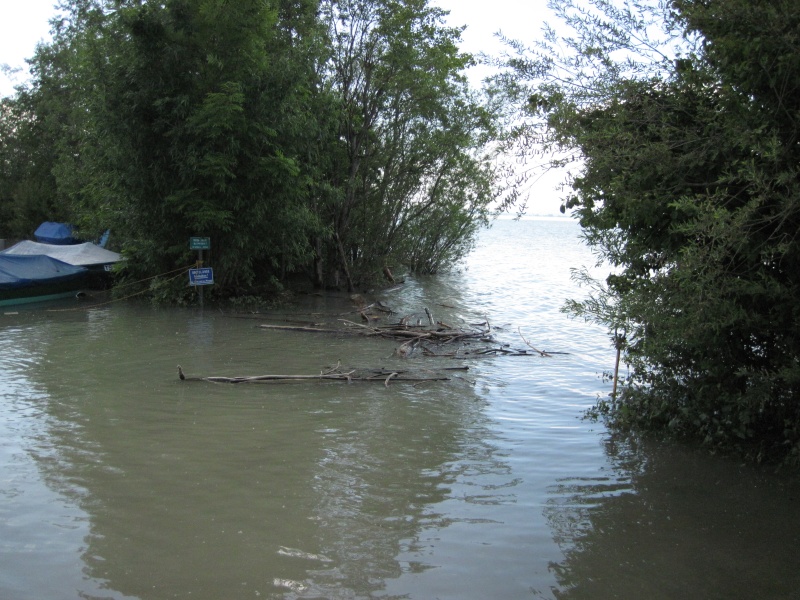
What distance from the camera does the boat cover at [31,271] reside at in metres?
17.8

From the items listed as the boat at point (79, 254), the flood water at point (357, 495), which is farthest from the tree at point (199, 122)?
the flood water at point (357, 495)

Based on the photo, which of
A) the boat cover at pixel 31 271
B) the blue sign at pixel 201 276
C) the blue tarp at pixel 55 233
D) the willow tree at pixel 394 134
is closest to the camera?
the blue sign at pixel 201 276

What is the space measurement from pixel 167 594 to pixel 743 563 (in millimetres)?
3932

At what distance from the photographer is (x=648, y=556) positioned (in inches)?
198

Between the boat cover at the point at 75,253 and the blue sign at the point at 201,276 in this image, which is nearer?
the blue sign at the point at 201,276

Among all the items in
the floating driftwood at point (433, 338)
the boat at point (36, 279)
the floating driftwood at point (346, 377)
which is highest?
the boat at point (36, 279)

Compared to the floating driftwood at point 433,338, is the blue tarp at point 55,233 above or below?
above

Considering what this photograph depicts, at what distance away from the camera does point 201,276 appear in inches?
695

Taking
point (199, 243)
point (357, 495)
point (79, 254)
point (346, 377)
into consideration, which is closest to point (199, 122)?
point (199, 243)

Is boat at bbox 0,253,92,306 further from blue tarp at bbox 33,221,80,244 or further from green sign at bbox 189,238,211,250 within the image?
blue tarp at bbox 33,221,80,244

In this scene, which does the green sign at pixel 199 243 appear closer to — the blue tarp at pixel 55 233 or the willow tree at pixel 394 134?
the willow tree at pixel 394 134

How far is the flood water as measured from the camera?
4648mm

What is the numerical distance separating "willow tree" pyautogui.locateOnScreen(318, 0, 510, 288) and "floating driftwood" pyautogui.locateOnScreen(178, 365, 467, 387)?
31.5 ft

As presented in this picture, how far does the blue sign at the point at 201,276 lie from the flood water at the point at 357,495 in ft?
21.7
